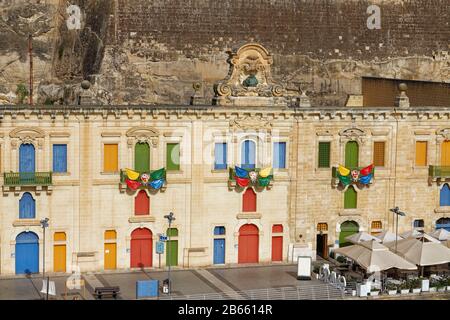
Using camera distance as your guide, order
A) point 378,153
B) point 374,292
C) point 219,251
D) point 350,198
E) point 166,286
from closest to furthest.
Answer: point 166,286 → point 374,292 → point 219,251 → point 378,153 → point 350,198

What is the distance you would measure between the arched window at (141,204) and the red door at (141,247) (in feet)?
2.92

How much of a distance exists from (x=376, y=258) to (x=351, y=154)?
275 inches

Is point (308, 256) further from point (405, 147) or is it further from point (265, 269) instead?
point (405, 147)

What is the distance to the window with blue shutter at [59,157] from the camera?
5175cm

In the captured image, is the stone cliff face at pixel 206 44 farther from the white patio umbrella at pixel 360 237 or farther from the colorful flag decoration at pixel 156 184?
the white patio umbrella at pixel 360 237

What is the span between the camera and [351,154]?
182 ft

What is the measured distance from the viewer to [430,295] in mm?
49938

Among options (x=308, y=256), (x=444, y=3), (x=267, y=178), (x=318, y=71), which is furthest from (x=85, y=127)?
(x=444, y=3)

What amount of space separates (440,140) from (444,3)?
2046 centimetres

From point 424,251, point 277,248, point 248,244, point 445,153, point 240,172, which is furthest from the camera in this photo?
point 445,153

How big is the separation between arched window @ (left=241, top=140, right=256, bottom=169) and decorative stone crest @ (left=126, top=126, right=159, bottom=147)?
4.53m

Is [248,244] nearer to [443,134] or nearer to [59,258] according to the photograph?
[59,258]

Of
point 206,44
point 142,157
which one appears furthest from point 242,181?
point 206,44

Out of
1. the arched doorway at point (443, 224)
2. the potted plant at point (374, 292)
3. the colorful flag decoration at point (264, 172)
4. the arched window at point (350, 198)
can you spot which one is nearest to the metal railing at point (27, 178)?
the colorful flag decoration at point (264, 172)
